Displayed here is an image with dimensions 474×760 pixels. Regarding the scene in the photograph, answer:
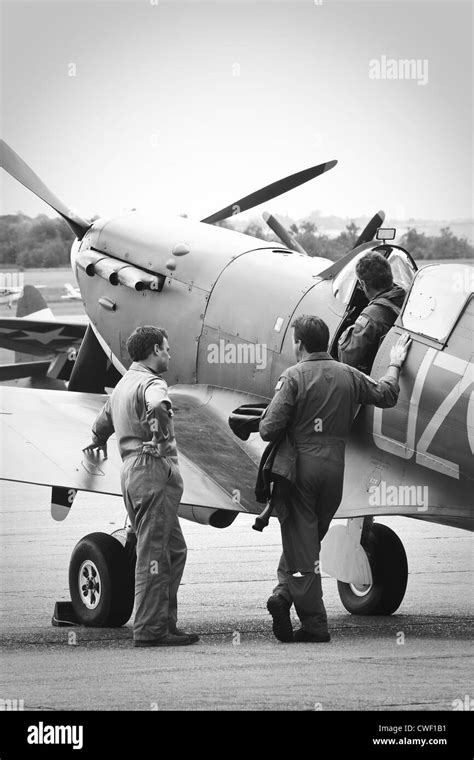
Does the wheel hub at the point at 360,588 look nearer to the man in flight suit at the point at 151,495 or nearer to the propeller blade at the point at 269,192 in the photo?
the man in flight suit at the point at 151,495

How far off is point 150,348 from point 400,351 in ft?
5.09

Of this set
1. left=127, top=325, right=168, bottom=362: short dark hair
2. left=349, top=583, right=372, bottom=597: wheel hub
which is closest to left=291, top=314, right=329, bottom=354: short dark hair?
left=127, top=325, right=168, bottom=362: short dark hair

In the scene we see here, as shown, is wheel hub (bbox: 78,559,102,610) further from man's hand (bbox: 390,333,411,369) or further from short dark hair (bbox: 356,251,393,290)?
short dark hair (bbox: 356,251,393,290)

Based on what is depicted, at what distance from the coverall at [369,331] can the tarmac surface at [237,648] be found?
1.78 metres

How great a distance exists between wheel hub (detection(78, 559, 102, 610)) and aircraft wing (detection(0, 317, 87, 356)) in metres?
5.87

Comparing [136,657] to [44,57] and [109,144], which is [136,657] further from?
[109,144]

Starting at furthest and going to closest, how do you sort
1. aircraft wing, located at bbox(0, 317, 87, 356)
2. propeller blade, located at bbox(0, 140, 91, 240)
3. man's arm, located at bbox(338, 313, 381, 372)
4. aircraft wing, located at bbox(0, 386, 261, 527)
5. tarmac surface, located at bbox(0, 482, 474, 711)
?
1. aircraft wing, located at bbox(0, 317, 87, 356)
2. propeller blade, located at bbox(0, 140, 91, 240)
3. aircraft wing, located at bbox(0, 386, 261, 527)
4. man's arm, located at bbox(338, 313, 381, 372)
5. tarmac surface, located at bbox(0, 482, 474, 711)

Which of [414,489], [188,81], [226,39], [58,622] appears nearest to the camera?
[414,489]

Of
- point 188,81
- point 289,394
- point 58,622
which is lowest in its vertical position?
point 58,622

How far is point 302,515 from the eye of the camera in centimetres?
727

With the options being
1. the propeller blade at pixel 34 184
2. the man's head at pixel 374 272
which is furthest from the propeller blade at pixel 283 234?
the man's head at pixel 374 272

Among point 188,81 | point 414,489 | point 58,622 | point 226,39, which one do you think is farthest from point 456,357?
point 188,81

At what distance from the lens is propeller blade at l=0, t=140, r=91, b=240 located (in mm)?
11797

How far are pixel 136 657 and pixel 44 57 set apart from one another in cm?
8030
